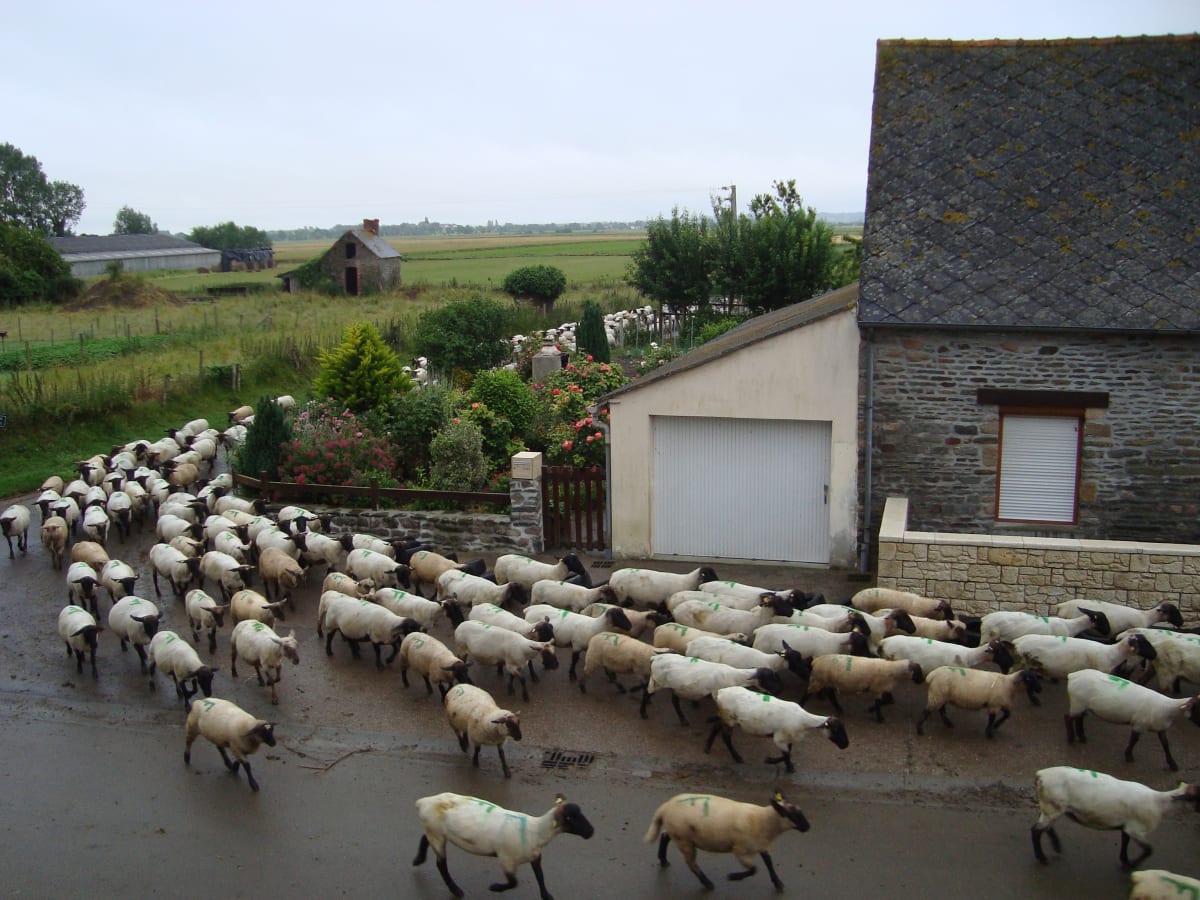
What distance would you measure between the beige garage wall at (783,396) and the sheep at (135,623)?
648cm

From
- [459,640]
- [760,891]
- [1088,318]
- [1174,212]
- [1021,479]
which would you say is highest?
[1174,212]

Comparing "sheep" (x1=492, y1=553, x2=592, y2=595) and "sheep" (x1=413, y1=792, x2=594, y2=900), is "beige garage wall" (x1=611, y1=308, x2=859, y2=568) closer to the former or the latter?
"sheep" (x1=492, y1=553, x2=592, y2=595)

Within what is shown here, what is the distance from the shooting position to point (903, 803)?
29.3 ft

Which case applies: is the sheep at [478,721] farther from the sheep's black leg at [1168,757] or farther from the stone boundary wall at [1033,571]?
the sheep's black leg at [1168,757]

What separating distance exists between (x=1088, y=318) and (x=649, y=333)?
2419 centimetres

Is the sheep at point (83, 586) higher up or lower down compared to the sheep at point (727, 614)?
lower down

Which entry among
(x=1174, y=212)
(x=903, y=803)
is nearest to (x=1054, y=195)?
(x=1174, y=212)

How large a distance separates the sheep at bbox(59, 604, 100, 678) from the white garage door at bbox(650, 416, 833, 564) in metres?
7.37

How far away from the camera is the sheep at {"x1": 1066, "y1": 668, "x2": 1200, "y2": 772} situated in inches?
355

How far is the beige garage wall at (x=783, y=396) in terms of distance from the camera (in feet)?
45.8

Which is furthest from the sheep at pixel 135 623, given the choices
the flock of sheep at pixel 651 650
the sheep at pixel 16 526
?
the sheep at pixel 16 526

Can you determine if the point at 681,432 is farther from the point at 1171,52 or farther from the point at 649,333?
the point at 649,333

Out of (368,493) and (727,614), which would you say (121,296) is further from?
(727,614)

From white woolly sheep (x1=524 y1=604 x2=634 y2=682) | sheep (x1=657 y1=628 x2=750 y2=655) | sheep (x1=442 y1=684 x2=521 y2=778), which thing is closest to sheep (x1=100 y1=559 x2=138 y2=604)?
white woolly sheep (x1=524 y1=604 x2=634 y2=682)
